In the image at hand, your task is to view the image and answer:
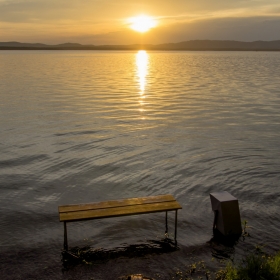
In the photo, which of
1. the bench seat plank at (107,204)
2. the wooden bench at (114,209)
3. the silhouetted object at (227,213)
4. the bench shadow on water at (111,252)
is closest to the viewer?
the bench shadow on water at (111,252)

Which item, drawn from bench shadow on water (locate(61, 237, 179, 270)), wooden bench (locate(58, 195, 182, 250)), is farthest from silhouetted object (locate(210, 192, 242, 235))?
bench shadow on water (locate(61, 237, 179, 270))

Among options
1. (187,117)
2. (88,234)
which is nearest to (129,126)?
(187,117)

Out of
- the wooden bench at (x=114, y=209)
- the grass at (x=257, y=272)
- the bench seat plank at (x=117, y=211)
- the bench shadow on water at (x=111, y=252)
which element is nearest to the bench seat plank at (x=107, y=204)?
the wooden bench at (x=114, y=209)

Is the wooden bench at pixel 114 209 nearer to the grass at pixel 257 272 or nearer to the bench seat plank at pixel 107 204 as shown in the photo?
the bench seat plank at pixel 107 204

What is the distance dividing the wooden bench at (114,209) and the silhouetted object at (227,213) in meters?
1.27

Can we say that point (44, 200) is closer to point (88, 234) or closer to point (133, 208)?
point (88, 234)

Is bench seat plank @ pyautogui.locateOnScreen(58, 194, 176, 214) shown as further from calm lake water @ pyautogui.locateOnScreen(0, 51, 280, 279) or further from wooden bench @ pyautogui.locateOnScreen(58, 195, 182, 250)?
calm lake water @ pyautogui.locateOnScreen(0, 51, 280, 279)

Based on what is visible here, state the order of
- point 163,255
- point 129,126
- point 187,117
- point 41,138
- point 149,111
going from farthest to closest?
point 149,111 < point 187,117 < point 129,126 < point 41,138 < point 163,255

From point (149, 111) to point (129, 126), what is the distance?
7.12 meters

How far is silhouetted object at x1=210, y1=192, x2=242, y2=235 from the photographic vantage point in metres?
10.6

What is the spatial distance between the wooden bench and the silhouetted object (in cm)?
127

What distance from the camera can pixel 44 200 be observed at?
13.8 m

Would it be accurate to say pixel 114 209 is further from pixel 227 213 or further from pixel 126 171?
pixel 126 171

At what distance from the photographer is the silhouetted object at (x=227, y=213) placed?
34.6ft
